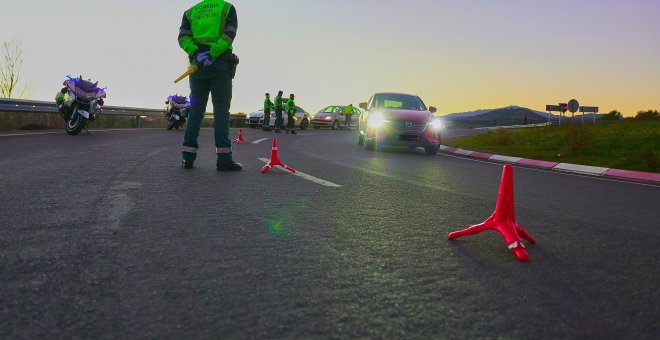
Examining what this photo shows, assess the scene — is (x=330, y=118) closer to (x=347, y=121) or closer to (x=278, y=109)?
(x=347, y=121)

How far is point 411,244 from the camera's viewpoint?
12.1 ft

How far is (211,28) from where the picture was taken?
292 inches

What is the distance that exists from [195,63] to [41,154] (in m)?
3.37

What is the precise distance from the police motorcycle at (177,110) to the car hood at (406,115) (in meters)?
Answer: 9.30

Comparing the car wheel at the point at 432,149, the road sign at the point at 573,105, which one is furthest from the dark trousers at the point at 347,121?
the car wheel at the point at 432,149

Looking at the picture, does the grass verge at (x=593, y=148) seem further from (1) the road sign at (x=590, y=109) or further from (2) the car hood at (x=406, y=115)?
(1) the road sign at (x=590, y=109)

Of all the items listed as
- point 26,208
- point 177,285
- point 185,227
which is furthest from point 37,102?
point 177,285

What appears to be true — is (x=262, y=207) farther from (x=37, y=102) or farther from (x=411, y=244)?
(x=37, y=102)

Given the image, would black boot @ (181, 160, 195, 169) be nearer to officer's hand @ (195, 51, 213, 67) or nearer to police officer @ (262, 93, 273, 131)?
officer's hand @ (195, 51, 213, 67)

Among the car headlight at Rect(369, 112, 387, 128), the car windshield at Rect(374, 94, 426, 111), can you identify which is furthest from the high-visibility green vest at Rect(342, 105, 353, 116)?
the car headlight at Rect(369, 112, 387, 128)

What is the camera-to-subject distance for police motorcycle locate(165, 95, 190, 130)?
21.9m

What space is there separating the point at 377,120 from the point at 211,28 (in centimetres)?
863

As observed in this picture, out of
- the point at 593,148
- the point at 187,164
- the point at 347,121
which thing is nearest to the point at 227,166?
the point at 187,164

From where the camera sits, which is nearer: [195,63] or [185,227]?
[185,227]
